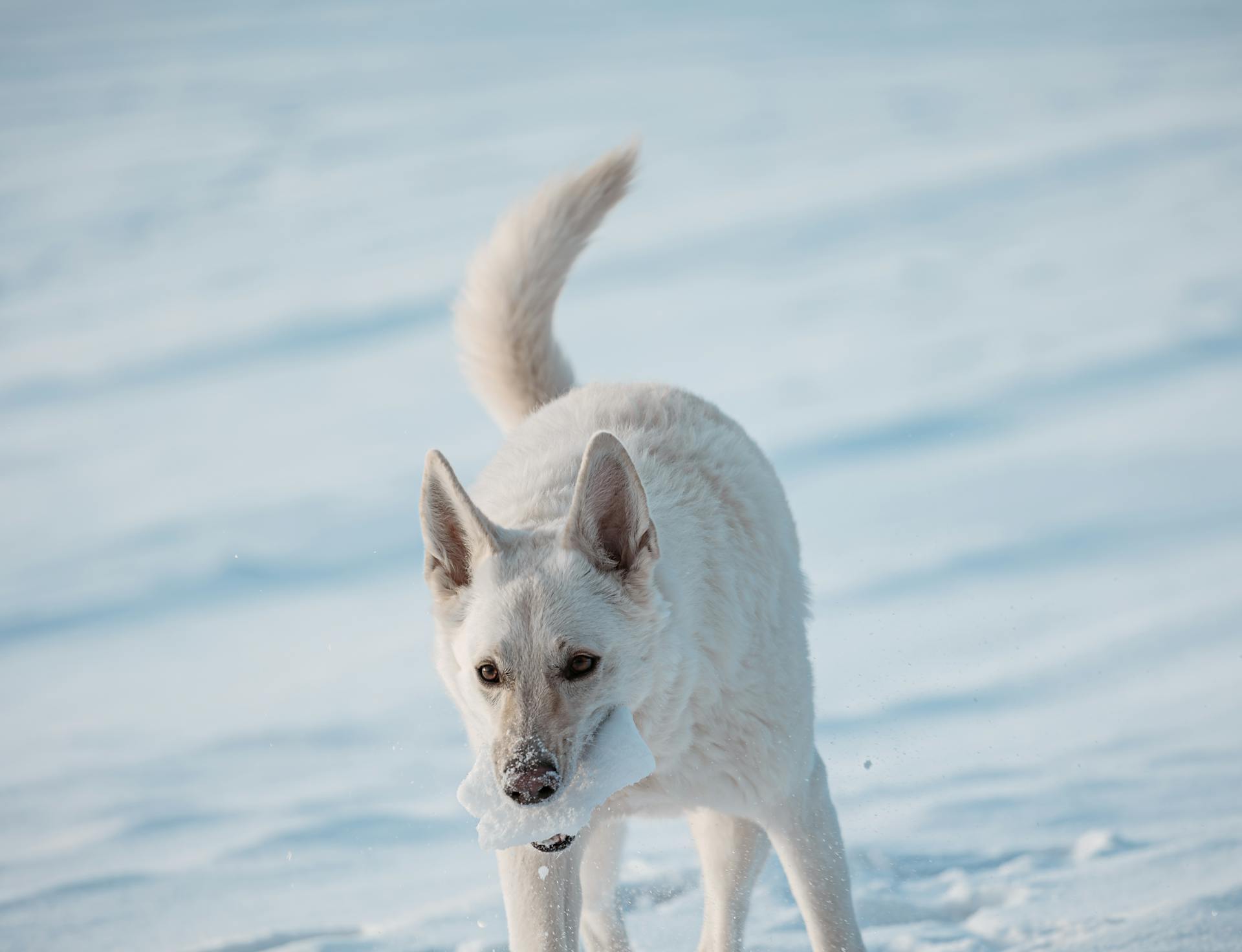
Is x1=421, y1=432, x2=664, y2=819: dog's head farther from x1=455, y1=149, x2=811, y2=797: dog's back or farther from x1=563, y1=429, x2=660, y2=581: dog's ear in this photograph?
x1=455, y1=149, x2=811, y2=797: dog's back

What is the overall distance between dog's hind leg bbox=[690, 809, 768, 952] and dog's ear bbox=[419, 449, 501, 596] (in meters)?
1.33

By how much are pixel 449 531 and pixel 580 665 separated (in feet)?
1.56

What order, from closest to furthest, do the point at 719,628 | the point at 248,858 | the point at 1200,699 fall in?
the point at 719,628, the point at 248,858, the point at 1200,699

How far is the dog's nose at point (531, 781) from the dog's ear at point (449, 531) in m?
0.52

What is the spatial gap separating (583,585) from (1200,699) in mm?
4474

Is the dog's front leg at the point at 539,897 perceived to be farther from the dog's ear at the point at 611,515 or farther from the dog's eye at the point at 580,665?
the dog's ear at the point at 611,515

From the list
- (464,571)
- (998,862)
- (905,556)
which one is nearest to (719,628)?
(464,571)

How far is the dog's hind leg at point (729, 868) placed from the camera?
3.87 meters

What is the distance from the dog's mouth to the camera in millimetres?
2760

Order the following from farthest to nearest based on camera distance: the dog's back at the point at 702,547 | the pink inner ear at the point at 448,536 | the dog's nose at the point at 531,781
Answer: the dog's back at the point at 702,547 < the pink inner ear at the point at 448,536 < the dog's nose at the point at 531,781

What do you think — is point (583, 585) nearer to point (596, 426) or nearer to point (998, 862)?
point (596, 426)

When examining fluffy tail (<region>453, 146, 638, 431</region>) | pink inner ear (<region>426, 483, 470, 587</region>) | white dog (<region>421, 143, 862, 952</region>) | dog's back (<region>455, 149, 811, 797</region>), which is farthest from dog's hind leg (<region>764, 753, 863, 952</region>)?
fluffy tail (<region>453, 146, 638, 431</region>)

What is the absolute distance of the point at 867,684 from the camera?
5832 millimetres

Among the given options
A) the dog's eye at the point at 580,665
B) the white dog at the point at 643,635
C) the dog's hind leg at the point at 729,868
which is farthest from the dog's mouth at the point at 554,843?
the dog's hind leg at the point at 729,868
